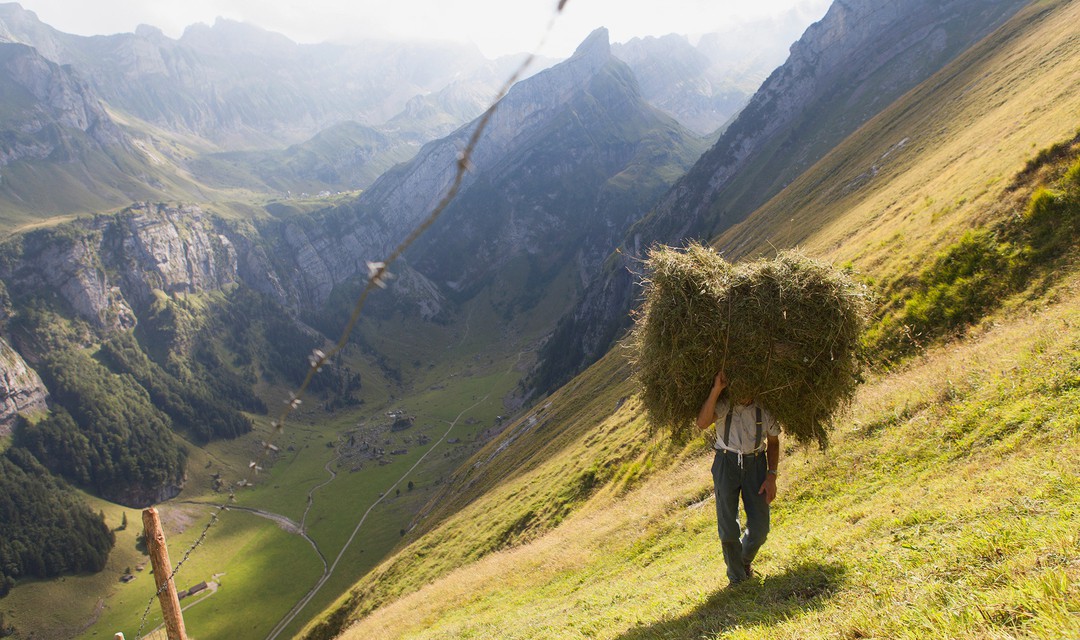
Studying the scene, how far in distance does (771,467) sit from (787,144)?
192 metres

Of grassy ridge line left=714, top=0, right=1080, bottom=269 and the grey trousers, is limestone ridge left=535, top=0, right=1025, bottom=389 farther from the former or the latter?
the grey trousers

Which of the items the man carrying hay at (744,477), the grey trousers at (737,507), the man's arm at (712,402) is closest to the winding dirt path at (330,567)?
the grey trousers at (737,507)

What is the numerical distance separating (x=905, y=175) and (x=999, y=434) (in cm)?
4838

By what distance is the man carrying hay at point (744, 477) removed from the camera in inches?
372

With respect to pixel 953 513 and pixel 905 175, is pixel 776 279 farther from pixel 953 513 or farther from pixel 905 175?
pixel 905 175

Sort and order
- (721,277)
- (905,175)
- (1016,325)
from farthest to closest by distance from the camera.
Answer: (905,175), (1016,325), (721,277)

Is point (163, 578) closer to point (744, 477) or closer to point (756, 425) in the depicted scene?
point (744, 477)

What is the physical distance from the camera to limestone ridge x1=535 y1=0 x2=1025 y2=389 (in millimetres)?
154875

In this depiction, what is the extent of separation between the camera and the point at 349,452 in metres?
199

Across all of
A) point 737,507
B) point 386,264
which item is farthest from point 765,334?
point 386,264

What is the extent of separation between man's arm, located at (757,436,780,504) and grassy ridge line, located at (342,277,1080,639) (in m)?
1.37

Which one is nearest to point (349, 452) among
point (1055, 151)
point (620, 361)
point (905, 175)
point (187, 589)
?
point (187, 589)

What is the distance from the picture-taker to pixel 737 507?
9617 mm

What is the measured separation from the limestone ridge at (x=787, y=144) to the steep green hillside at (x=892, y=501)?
9971cm
